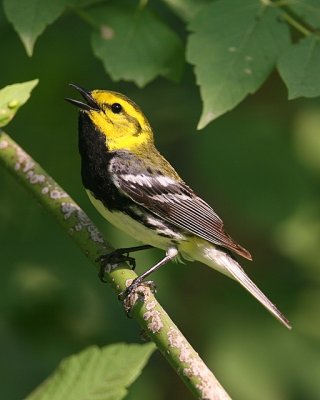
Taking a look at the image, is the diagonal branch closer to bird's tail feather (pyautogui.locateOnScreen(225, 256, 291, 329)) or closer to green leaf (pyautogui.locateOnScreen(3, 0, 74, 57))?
green leaf (pyautogui.locateOnScreen(3, 0, 74, 57))

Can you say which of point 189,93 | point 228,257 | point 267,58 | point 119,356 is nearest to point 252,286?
point 228,257

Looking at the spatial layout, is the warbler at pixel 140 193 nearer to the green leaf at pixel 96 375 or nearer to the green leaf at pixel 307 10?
the green leaf at pixel 307 10

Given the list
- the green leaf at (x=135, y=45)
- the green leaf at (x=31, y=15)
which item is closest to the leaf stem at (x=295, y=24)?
the green leaf at (x=135, y=45)

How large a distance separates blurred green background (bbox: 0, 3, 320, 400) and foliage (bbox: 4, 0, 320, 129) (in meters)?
0.87

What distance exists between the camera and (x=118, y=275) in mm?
2850

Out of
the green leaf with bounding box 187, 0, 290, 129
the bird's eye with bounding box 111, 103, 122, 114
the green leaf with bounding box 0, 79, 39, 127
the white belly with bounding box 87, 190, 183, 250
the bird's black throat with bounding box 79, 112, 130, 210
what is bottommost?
the white belly with bounding box 87, 190, 183, 250

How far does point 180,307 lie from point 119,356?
8.46 ft

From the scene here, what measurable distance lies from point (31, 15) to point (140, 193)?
0.91m

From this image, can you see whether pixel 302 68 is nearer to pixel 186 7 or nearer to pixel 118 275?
pixel 186 7

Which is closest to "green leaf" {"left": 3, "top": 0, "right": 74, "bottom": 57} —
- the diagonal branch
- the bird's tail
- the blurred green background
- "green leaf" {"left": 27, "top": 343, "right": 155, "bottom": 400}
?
the diagonal branch

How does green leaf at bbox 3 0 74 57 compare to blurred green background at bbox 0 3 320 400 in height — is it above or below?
above

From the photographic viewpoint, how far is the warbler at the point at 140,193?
138 inches

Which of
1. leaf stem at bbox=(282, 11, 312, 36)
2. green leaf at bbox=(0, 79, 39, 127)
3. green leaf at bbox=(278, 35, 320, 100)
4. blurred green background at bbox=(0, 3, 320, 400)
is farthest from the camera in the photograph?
blurred green background at bbox=(0, 3, 320, 400)

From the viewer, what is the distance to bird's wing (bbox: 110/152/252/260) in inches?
140
